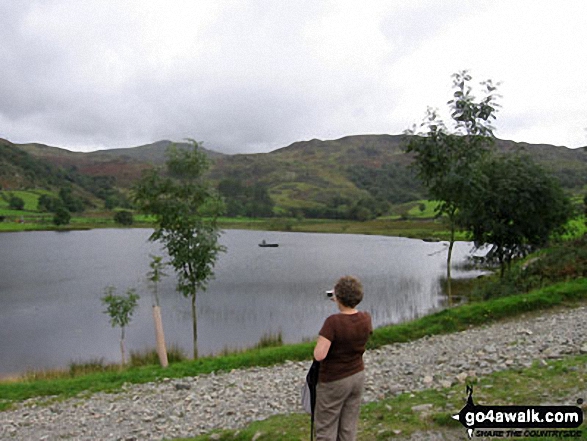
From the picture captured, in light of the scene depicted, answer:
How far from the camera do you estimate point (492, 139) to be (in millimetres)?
17156

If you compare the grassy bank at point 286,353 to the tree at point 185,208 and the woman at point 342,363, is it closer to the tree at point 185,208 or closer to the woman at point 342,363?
the tree at point 185,208

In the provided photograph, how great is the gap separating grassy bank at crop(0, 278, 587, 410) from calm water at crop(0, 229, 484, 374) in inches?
197

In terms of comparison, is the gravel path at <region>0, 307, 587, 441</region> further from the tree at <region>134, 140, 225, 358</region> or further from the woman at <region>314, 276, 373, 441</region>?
the tree at <region>134, 140, 225, 358</region>

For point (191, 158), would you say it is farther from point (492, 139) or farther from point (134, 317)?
point (134, 317)

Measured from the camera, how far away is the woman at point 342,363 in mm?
5176

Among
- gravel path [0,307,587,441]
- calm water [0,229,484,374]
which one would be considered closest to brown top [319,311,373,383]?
gravel path [0,307,587,441]

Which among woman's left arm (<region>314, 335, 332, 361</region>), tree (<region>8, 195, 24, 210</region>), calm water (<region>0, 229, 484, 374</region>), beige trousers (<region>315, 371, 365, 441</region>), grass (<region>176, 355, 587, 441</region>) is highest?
tree (<region>8, 195, 24, 210</region>)

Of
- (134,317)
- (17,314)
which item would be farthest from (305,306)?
(17,314)

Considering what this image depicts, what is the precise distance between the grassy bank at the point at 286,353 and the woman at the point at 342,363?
328 inches

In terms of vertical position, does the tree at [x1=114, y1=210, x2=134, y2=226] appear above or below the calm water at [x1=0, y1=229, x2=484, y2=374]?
above

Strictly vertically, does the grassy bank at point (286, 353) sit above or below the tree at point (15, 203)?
below

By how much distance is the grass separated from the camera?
663 cm

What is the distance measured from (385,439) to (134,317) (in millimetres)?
23994

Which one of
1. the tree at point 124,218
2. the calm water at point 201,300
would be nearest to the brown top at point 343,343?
the calm water at point 201,300
